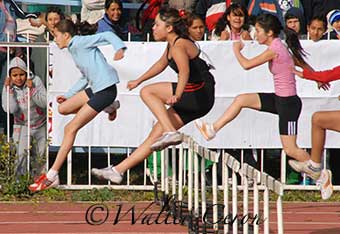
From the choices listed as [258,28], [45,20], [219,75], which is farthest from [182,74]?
[45,20]

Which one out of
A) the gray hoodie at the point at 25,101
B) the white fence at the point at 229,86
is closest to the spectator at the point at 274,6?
the white fence at the point at 229,86

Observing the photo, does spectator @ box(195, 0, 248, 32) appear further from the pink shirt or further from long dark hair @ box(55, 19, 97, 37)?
the pink shirt

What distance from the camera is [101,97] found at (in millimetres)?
16109

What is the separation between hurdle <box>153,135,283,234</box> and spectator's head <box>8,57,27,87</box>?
6.61ft

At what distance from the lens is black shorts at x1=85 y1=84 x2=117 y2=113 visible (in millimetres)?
15906

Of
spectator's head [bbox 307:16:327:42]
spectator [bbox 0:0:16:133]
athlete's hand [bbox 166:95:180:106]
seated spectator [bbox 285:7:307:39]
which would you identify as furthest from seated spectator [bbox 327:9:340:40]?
spectator [bbox 0:0:16:133]

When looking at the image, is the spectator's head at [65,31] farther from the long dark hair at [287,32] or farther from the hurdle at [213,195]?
the long dark hair at [287,32]

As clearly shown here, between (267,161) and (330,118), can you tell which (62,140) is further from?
(330,118)

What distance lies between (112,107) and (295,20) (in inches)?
102

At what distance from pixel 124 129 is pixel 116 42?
2.10 m

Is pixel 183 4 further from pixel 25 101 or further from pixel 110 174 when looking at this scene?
pixel 110 174

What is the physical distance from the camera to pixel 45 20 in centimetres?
1789

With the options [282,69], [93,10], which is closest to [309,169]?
[282,69]

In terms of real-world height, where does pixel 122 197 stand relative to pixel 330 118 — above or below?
below
